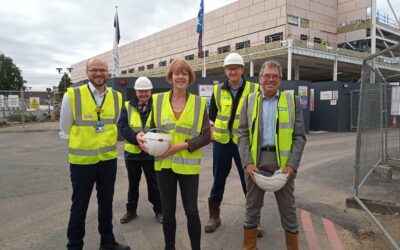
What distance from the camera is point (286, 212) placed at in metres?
3.35

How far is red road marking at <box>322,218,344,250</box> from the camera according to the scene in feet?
12.8

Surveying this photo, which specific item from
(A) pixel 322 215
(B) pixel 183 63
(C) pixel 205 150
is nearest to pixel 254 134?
(B) pixel 183 63

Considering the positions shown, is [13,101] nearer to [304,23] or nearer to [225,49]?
[225,49]

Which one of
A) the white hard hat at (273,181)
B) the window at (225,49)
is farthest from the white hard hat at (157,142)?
the window at (225,49)

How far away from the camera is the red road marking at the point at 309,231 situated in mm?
3914

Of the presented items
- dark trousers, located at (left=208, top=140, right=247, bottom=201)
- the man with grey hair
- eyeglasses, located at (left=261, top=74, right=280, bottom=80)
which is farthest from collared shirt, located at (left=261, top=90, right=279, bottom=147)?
dark trousers, located at (left=208, top=140, right=247, bottom=201)

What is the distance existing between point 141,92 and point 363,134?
12.2ft

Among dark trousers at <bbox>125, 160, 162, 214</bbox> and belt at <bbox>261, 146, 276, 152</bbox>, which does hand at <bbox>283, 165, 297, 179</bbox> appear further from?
dark trousers at <bbox>125, 160, 162, 214</bbox>

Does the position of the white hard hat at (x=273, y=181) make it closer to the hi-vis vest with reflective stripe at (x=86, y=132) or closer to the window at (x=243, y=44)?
the hi-vis vest with reflective stripe at (x=86, y=132)

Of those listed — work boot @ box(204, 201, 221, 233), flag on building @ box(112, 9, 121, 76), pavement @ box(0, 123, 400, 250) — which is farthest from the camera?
flag on building @ box(112, 9, 121, 76)

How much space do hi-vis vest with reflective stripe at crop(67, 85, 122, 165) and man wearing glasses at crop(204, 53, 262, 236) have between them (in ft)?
4.39

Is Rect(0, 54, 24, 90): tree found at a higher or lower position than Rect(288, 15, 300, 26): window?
lower

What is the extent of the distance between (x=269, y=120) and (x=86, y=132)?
6.00 ft

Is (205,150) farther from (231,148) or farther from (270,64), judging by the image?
(270,64)
